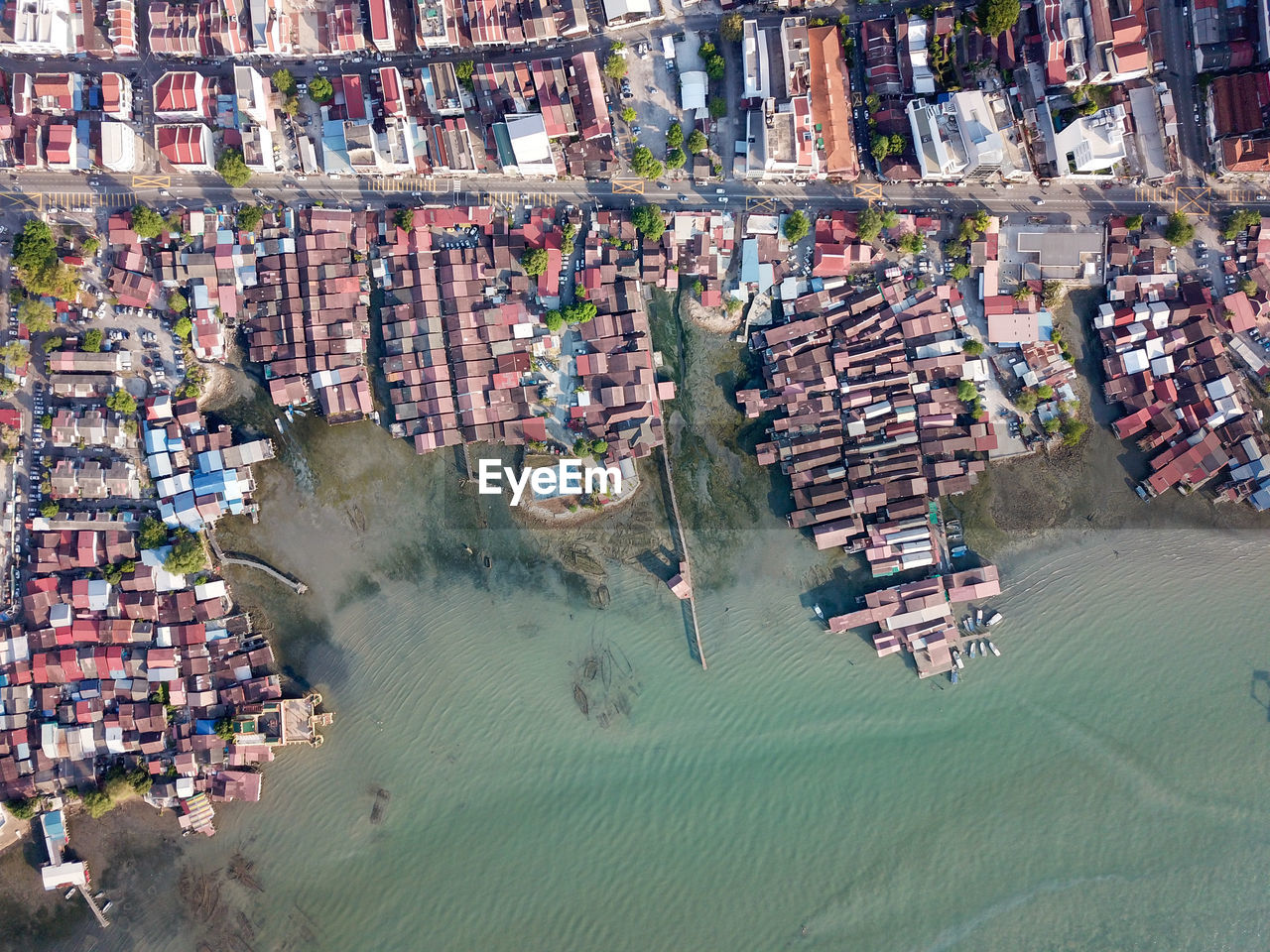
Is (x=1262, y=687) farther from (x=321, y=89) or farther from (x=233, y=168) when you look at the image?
(x=233, y=168)

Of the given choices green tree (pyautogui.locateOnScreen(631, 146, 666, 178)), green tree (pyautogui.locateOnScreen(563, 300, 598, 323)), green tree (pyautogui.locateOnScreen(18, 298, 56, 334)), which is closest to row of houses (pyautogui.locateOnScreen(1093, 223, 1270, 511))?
green tree (pyautogui.locateOnScreen(631, 146, 666, 178))

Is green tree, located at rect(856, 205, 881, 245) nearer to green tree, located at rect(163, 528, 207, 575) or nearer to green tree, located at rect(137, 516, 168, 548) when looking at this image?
green tree, located at rect(163, 528, 207, 575)

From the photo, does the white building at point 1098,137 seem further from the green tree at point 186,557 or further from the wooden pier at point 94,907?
the wooden pier at point 94,907

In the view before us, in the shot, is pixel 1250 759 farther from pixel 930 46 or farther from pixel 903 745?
pixel 930 46

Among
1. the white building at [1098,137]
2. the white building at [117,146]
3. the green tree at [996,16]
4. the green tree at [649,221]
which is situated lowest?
the green tree at [649,221]

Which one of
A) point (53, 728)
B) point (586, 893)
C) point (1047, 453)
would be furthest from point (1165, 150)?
point (53, 728)

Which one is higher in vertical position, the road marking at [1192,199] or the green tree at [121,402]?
the road marking at [1192,199]

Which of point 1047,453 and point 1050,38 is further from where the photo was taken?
point 1047,453

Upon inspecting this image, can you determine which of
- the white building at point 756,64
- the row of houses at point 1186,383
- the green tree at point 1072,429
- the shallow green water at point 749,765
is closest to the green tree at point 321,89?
the shallow green water at point 749,765
